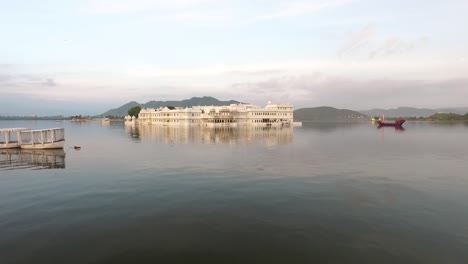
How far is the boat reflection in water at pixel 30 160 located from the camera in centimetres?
3209

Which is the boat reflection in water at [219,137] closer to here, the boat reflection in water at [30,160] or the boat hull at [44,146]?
the boat hull at [44,146]

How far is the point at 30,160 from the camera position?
36.2m

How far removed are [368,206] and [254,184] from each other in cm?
879

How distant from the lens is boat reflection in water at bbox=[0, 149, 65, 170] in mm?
32088

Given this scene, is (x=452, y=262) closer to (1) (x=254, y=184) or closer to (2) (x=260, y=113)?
(1) (x=254, y=184)

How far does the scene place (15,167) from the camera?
3145cm

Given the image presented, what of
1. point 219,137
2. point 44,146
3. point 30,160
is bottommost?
point 30,160

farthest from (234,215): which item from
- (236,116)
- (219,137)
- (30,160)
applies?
(236,116)

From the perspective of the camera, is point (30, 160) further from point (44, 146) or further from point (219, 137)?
point (219, 137)

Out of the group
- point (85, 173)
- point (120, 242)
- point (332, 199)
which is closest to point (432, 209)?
point (332, 199)

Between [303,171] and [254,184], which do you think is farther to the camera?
[303,171]

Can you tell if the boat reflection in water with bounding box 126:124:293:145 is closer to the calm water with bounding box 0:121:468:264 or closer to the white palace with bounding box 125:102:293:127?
the calm water with bounding box 0:121:468:264

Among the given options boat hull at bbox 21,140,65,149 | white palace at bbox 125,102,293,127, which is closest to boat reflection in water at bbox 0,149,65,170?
boat hull at bbox 21,140,65,149

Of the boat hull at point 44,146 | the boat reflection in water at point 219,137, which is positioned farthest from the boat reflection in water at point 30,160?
the boat reflection in water at point 219,137
